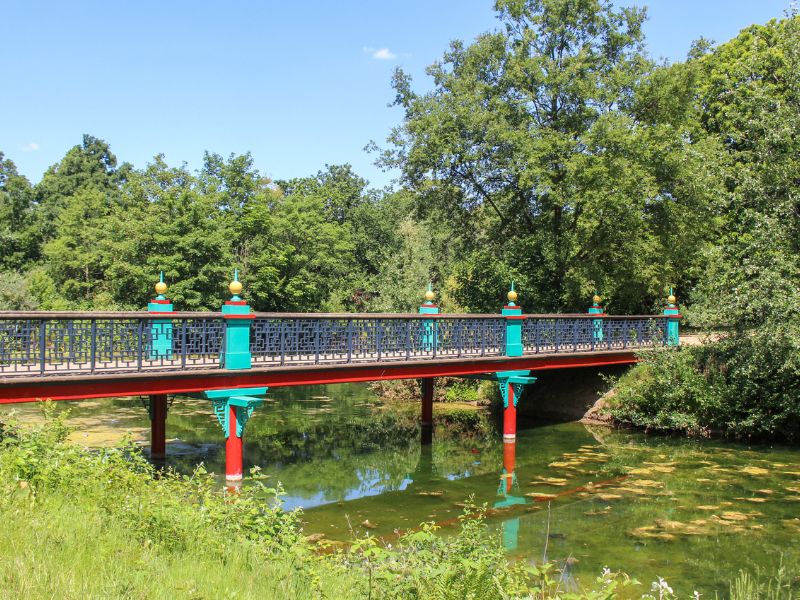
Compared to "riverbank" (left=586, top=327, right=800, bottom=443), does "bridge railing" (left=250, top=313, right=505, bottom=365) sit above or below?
above

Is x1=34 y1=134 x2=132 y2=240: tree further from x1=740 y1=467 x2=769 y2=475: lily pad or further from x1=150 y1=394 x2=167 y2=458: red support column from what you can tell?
x1=740 y1=467 x2=769 y2=475: lily pad

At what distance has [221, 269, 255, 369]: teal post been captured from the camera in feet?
39.8

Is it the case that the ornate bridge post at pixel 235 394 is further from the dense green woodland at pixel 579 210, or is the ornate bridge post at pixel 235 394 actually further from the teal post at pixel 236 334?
the dense green woodland at pixel 579 210

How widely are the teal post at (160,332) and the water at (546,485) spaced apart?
293 cm

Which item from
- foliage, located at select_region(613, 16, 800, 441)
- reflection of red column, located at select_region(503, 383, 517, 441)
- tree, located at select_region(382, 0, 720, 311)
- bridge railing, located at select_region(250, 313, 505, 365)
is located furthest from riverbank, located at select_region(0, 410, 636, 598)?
tree, located at select_region(382, 0, 720, 311)

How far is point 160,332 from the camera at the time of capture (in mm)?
12945

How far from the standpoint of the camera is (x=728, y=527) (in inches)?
434

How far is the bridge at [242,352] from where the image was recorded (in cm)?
1051

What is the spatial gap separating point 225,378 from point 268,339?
1.23 meters

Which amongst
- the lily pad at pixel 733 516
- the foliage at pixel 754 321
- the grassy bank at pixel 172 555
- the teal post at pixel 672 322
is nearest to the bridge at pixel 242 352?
the foliage at pixel 754 321

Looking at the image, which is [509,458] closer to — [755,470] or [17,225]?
[755,470]

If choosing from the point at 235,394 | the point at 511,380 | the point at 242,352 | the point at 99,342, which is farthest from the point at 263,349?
the point at 511,380

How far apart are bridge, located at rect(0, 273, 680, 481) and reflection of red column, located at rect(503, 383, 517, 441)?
0.03m

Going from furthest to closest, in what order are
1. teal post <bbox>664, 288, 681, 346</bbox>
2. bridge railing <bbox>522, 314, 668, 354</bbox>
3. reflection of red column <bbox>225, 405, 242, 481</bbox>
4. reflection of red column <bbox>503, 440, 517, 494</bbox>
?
teal post <bbox>664, 288, 681, 346</bbox> → bridge railing <bbox>522, 314, 668, 354</bbox> → reflection of red column <bbox>503, 440, 517, 494</bbox> → reflection of red column <bbox>225, 405, 242, 481</bbox>
